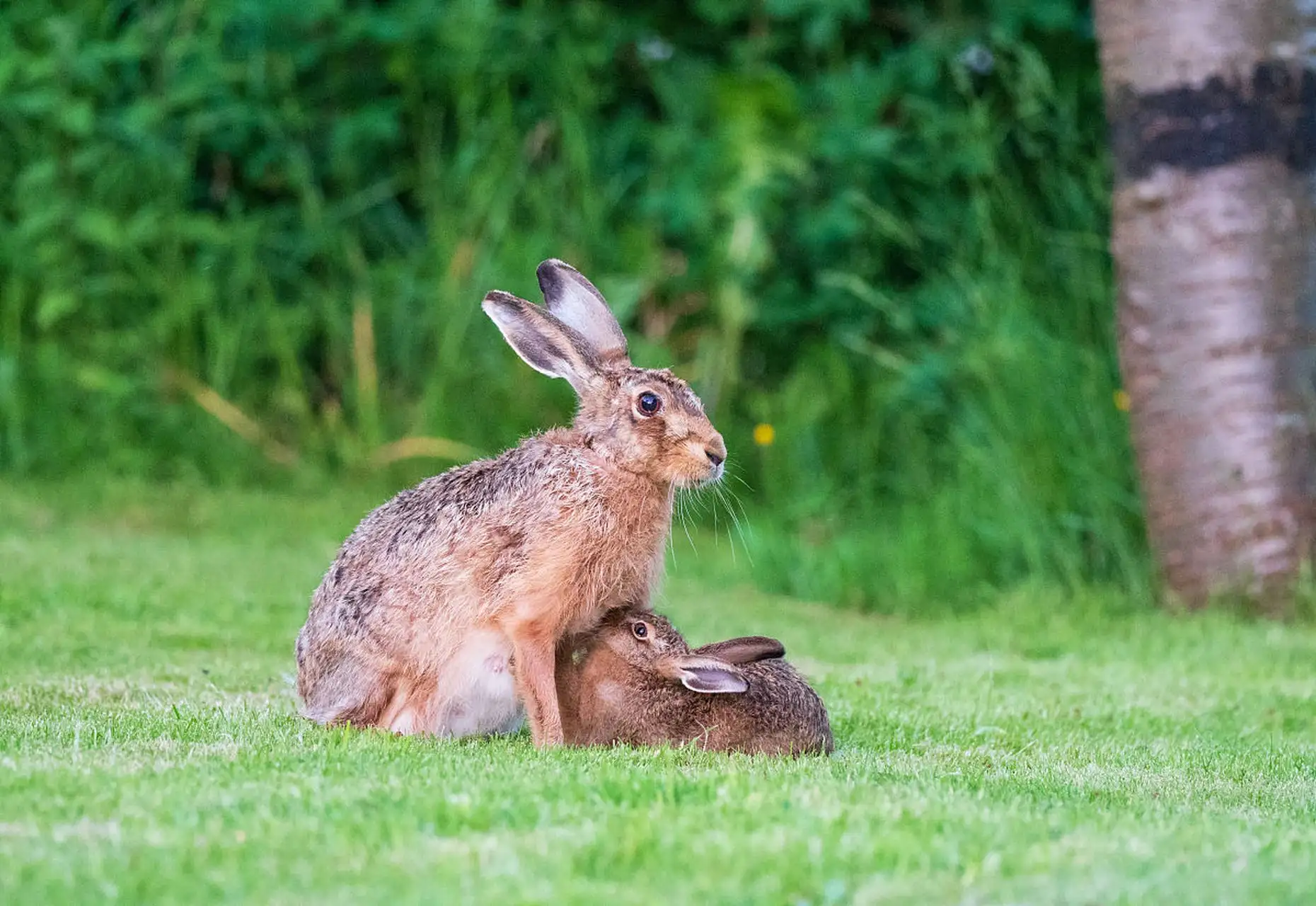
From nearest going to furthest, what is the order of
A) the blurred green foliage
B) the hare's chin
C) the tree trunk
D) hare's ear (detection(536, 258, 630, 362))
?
the hare's chin < hare's ear (detection(536, 258, 630, 362)) < the tree trunk < the blurred green foliage

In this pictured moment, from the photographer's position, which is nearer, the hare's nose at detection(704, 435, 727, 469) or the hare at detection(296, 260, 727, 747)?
the hare at detection(296, 260, 727, 747)

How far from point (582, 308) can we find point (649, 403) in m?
0.63

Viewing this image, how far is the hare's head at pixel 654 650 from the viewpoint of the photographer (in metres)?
5.53

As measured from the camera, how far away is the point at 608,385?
5.97 meters

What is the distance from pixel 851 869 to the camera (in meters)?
3.68

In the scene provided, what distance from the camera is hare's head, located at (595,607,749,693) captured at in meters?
5.53

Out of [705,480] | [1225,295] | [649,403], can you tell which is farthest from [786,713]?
[1225,295]

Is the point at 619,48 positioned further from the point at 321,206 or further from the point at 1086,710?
the point at 1086,710

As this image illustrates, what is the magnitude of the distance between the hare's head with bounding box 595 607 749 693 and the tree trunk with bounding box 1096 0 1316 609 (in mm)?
3646

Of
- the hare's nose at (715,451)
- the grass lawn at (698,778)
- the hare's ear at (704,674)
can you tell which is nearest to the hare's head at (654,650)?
the hare's ear at (704,674)

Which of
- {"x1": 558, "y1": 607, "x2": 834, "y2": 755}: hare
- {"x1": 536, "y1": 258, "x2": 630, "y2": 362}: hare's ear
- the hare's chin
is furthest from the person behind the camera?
{"x1": 536, "y1": 258, "x2": 630, "y2": 362}: hare's ear

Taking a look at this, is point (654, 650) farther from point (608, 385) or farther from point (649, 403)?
point (608, 385)

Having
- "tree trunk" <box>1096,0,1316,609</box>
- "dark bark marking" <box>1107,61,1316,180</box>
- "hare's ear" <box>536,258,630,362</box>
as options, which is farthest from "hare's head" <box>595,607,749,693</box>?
"dark bark marking" <box>1107,61,1316,180</box>

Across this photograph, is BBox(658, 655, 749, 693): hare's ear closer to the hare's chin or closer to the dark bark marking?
the hare's chin
